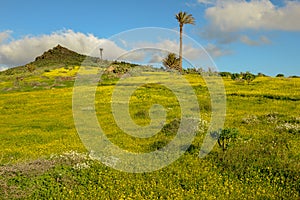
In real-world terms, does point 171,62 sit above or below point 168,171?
above

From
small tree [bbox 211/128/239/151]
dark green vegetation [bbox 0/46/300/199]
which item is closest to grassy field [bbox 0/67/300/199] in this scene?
dark green vegetation [bbox 0/46/300/199]

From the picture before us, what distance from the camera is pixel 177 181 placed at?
1309cm

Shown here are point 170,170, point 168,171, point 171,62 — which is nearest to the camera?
point 168,171

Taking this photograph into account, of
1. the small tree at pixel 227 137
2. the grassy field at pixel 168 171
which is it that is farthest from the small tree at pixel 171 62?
the small tree at pixel 227 137

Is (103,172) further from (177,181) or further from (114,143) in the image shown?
(114,143)

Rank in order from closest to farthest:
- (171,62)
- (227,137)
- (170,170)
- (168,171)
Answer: (168,171) → (170,170) → (227,137) → (171,62)

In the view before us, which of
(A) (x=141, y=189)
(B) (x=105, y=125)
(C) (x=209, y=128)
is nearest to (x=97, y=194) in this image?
(A) (x=141, y=189)

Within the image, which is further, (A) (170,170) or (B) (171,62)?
(B) (171,62)

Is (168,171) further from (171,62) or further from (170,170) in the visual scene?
(171,62)

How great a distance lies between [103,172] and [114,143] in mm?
5694

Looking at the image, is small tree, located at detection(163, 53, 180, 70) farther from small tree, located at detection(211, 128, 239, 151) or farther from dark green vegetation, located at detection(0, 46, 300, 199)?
small tree, located at detection(211, 128, 239, 151)

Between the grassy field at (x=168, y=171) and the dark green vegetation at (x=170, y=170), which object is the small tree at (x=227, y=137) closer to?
the dark green vegetation at (x=170, y=170)

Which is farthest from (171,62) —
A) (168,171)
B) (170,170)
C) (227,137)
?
(168,171)

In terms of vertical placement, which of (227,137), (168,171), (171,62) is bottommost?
(168,171)
